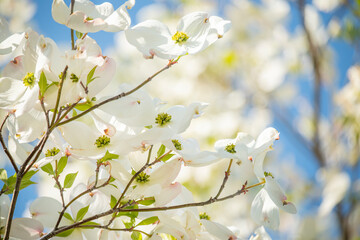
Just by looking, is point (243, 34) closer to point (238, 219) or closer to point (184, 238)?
point (238, 219)

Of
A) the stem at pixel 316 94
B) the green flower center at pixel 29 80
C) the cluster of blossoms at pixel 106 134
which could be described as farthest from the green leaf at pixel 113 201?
the stem at pixel 316 94

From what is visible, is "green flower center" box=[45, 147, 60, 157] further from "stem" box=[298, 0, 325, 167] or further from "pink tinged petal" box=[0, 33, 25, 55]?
"stem" box=[298, 0, 325, 167]

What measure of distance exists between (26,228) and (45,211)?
22 millimetres

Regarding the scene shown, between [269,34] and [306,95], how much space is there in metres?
0.38

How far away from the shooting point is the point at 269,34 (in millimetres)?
1785

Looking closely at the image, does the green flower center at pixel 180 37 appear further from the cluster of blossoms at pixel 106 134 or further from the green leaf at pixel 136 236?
the green leaf at pixel 136 236

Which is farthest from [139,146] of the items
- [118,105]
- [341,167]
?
[341,167]

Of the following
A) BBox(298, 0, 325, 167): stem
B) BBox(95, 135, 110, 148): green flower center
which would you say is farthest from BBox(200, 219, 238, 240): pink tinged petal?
BBox(298, 0, 325, 167): stem

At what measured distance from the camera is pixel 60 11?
0.87 ft

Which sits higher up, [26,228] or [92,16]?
[92,16]

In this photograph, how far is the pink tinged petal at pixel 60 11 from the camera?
265mm

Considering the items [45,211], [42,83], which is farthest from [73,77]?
[45,211]

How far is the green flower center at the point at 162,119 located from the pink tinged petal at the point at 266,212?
0.35 ft

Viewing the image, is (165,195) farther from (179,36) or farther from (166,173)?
(179,36)
